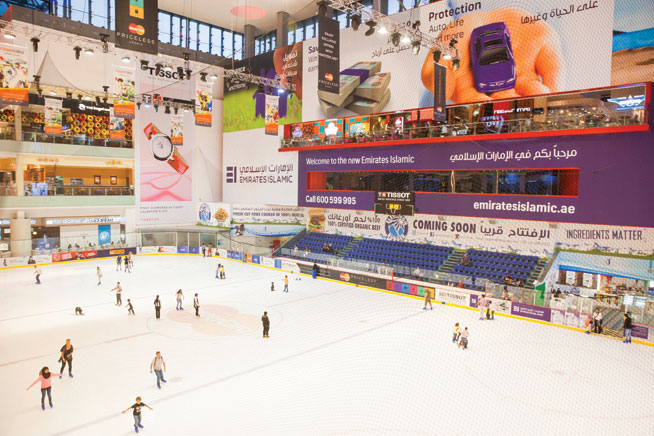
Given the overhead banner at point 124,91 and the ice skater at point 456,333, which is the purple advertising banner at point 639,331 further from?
the overhead banner at point 124,91

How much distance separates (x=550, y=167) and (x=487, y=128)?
3538 millimetres

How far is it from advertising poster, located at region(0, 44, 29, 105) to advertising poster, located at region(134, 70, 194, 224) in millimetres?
14901

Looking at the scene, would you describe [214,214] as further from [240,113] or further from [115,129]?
[115,129]

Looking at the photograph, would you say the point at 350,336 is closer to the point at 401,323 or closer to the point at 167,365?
the point at 401,323

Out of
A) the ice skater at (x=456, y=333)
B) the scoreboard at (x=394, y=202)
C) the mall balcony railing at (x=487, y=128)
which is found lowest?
the ice skater at (x=456, y=333)

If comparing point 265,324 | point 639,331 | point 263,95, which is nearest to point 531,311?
point 639,331

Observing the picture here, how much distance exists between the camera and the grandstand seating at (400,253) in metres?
24.0

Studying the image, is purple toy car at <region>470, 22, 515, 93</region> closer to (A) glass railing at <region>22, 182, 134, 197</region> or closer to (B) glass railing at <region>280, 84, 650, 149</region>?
(B) glass railing at <region>280, 84, 650, 149</region>

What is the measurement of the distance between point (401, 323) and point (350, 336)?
2730mm

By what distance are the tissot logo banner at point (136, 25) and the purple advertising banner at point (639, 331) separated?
61.6 feet

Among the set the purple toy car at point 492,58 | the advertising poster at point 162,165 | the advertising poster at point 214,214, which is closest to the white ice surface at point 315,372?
the purple toy car at point 492,58

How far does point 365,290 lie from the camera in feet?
75.5

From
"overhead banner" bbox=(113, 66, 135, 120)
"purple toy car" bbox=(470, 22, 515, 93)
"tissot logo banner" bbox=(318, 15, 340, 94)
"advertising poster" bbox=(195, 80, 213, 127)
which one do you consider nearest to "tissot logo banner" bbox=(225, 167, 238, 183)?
"advertising poster" bbox=(195, 80, 213, 127)

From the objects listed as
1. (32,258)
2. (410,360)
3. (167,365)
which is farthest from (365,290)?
(32,258)
